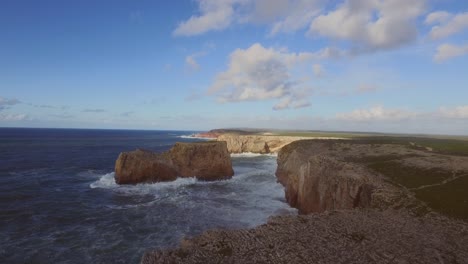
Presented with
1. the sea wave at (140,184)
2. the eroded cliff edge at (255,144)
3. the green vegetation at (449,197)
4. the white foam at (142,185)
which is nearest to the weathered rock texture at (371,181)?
the green vegetation at (449,197)

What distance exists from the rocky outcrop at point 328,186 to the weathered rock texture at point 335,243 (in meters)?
5.56

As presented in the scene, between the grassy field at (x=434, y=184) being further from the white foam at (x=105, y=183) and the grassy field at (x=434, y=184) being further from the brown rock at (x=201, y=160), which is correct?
the white foam at (x=105, y=183)

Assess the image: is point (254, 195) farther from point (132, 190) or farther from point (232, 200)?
point (132, 190)

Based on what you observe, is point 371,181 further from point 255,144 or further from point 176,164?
point 255,144

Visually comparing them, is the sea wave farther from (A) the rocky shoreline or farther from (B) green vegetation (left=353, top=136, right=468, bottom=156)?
(B) green vegetation (left=353, top=136, right=468, bottom=156)

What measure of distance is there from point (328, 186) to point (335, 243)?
13968 millimetres

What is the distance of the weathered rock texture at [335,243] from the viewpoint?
576 inches

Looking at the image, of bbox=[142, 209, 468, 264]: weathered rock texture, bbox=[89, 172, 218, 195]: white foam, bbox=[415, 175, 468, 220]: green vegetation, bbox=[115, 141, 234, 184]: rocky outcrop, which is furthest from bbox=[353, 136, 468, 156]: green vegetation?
bbox=[89, 172, 218, 195]: white foam

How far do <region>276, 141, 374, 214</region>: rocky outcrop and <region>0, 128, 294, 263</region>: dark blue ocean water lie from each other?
2433mm

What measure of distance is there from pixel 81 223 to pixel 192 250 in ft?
61.4

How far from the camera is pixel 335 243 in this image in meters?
16.2

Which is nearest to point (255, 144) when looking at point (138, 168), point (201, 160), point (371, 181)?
point (201, 160)

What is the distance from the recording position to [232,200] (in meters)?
38.7

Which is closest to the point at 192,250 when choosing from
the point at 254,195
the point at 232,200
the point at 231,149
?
the point at 232,200
